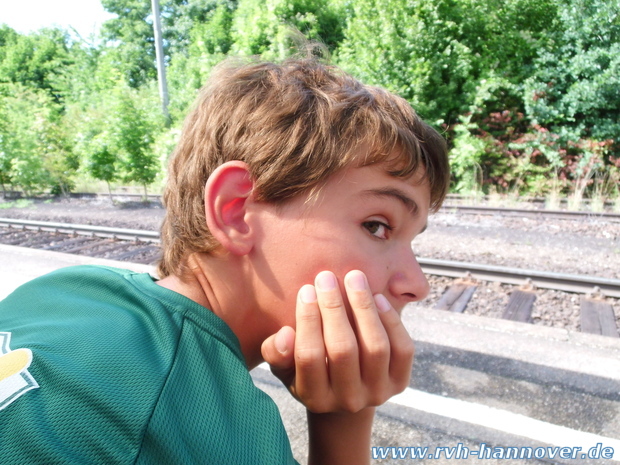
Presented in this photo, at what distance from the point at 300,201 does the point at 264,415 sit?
0.54 metres

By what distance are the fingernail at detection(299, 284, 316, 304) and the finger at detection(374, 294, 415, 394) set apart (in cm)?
18

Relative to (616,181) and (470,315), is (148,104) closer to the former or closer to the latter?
(470,315)

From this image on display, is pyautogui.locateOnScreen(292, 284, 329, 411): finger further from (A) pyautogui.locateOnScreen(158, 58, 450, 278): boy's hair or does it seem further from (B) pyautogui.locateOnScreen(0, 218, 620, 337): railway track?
(B) pyautogui.locateOnScreen(0, 218, 620, 337): railway track

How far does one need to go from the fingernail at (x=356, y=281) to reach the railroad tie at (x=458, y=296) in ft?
10.4

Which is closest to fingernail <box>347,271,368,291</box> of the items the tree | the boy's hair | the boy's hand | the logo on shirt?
the boy's hand

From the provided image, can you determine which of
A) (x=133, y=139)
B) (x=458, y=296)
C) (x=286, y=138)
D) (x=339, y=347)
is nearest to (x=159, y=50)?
(x=133, y=139)

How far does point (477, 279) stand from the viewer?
15.6 feet

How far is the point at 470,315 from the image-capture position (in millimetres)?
3717

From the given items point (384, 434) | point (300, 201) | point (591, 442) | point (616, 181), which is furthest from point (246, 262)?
point (616, 181)

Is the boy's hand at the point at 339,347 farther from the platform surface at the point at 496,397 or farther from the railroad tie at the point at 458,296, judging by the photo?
the railroad tie at the point at 458,296

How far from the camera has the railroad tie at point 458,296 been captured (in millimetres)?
4102

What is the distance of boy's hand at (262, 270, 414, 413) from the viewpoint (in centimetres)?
107

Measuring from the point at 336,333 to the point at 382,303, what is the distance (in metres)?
0.17

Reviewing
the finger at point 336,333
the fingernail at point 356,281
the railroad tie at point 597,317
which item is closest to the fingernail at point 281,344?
the finger at point 336,333
